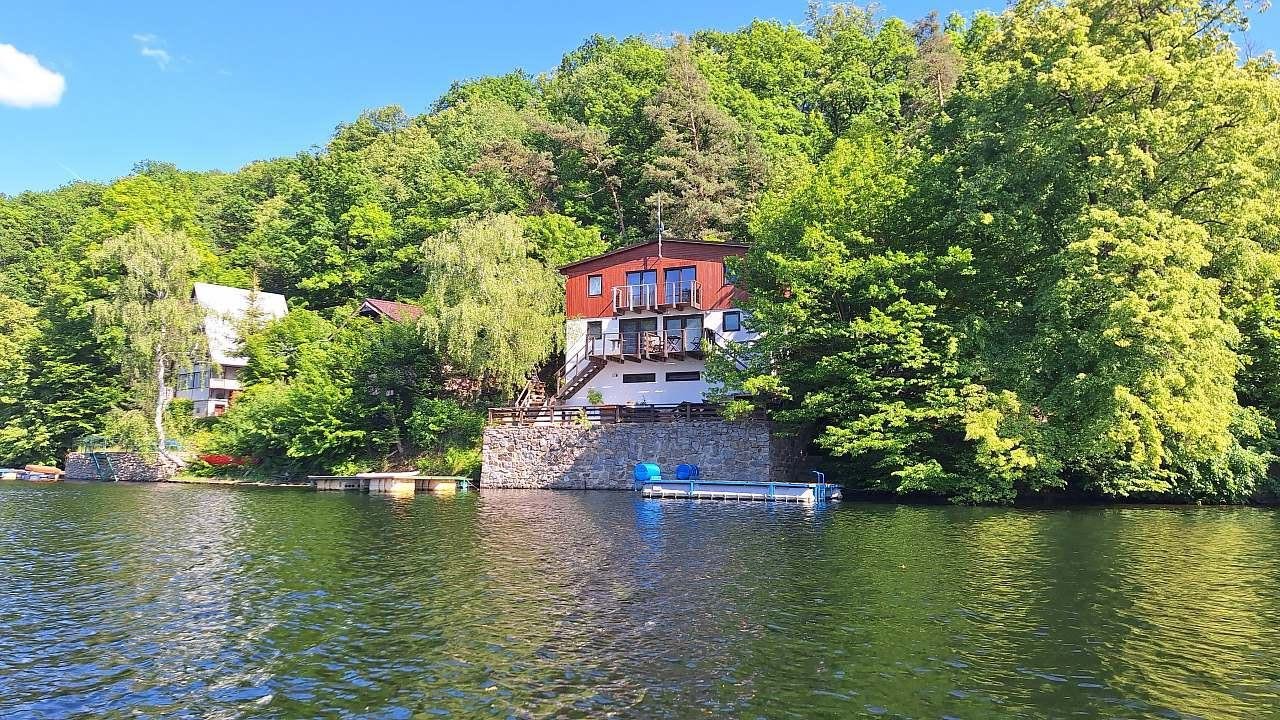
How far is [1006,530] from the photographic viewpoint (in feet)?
72.1

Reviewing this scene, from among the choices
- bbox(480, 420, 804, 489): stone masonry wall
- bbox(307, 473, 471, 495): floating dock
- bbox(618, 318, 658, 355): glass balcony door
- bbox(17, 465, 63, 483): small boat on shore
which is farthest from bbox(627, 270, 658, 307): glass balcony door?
bbox(17, 465, 63, 483): small boat on shore

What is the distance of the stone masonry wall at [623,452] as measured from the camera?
34062 millimetres

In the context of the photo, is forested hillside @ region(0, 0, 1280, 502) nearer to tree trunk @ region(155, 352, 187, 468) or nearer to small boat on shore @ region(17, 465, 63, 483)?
tree trunk @ region(155, 352, 187, 468)

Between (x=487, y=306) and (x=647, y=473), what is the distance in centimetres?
1196

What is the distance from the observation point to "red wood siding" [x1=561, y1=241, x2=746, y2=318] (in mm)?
40906

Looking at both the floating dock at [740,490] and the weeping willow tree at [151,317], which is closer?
the floating dock at [740,490]

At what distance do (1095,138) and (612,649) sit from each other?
24575mm

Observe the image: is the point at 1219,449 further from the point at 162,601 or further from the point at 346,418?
the point at 346,418

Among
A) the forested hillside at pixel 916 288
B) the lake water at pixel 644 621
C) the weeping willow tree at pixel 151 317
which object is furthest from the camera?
the weeping willow tree at pixel 151 317

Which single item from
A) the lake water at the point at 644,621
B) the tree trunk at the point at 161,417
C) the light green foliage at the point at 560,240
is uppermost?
the light green foliage at the point at 560,240

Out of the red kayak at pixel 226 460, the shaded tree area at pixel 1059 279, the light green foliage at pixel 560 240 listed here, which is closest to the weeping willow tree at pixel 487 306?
the light green foliage at pixel 560 240

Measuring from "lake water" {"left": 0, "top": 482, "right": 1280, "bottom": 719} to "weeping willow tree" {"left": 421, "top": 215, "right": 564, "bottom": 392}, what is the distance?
673 inches

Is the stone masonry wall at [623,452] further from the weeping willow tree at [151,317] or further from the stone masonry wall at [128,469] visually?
the weeping willow tree at [151,317]

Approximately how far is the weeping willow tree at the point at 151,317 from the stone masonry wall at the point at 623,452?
923 inches
